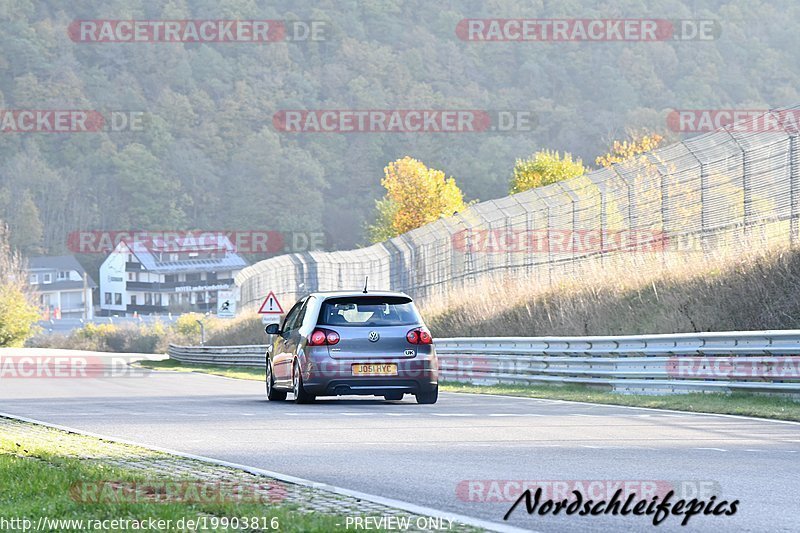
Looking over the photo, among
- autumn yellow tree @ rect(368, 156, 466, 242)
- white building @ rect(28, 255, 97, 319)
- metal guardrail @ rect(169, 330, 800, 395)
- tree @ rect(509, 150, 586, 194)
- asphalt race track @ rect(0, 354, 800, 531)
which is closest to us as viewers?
asphalt race track @ rect(0, 354, 800, 531)

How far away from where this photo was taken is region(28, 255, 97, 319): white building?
17012cm

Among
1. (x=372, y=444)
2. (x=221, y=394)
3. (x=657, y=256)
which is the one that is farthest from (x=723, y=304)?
(x=372, y=444)

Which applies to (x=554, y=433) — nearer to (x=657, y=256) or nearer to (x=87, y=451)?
(x=87, y=451)

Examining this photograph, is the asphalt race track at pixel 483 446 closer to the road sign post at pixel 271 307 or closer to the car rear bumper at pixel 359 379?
the car rear bumper at pixel 359 379

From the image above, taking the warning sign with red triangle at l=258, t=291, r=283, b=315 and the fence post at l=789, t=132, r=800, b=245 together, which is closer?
A: the fence post at l=789, t=132, r=800, b=245

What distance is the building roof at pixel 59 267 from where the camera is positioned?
170750 mm

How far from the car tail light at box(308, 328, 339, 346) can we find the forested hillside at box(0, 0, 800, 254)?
14551 centimetres

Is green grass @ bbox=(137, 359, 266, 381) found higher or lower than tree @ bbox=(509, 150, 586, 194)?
lower

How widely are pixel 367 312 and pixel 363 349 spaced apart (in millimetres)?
658

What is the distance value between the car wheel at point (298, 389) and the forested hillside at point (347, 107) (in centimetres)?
14503

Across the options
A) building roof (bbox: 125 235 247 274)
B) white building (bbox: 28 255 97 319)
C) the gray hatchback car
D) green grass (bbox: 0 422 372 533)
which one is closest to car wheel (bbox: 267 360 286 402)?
the gray hatchback car

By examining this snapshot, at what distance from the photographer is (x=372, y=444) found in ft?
41.4

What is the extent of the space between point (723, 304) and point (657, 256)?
5.62 m

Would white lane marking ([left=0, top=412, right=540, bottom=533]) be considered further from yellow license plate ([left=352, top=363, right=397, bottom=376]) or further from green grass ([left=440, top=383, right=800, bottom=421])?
green grass ([left=440, top=383, right=800, bottom=421])
